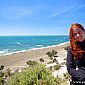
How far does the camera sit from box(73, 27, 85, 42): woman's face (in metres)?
2.88

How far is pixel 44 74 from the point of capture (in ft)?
27.3

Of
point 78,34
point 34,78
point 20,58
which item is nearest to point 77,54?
point 78,34

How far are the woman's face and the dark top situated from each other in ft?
0.84

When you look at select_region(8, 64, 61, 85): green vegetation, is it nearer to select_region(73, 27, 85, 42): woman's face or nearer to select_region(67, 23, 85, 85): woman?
select_region(67, 23, 85, 85): woman

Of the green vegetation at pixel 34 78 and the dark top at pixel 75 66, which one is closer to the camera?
the dark top at pixel 75 66

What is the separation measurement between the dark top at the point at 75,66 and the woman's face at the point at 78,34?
10.1 inches

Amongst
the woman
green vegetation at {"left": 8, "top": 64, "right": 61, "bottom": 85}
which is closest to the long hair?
the woman

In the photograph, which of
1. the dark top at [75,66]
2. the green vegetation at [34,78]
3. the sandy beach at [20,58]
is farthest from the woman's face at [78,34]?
the sandy beach at [20,58]

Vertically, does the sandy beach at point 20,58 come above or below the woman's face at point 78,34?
below

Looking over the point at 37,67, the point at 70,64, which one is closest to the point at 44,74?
the point at 37,67

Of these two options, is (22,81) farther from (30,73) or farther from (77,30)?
(77,30)

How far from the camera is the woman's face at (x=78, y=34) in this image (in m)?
2.88

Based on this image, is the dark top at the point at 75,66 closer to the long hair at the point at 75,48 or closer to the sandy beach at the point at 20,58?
the long hair at the point at 75,48

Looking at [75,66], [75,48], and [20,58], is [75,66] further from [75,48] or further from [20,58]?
[20,58]
